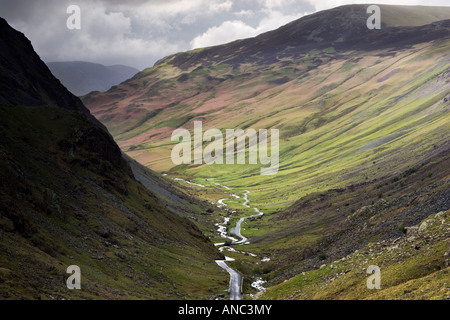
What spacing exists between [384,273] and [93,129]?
304 feet

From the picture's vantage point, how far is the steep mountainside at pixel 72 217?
58938 millimetres

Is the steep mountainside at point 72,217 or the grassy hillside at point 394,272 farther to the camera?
the steep mountainside at point 72,217

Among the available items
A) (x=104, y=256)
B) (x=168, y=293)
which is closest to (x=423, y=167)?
(x=168, y=293)

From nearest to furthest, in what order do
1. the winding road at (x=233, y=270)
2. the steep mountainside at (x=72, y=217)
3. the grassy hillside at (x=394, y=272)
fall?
the grassy hillside at (x=394, y=272) < the steep mountainside at (x=72, y=217) < the winding road at (x=233, y=270)

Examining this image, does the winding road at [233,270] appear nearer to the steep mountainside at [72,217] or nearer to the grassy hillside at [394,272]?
the steep mountainside at [72,217]

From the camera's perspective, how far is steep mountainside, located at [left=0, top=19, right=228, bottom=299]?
5894cm

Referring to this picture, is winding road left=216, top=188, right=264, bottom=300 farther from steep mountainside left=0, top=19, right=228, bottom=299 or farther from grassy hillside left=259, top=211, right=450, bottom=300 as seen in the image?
grassy hillside left=259, top=211, right=450, bottom=300

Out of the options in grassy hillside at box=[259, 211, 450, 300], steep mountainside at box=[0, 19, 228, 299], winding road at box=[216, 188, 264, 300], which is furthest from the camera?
winding road at box=[216, 188, 264, 300]

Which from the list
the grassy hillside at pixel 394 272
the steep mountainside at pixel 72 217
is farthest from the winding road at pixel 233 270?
the grassy hillside at pixel 394 272

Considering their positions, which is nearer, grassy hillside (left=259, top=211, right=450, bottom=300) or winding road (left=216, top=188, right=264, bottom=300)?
grassy hillside (left=259, top=211, right=450, bottom=300)

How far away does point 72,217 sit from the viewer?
8262 centimetres

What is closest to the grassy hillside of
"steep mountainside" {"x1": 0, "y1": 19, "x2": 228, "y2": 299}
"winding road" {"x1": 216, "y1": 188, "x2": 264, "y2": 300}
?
"winding road" {"x1": 216, "y1": 188, "x2": 264, "y2": 300}

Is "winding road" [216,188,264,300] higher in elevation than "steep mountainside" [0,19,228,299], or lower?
lower
